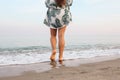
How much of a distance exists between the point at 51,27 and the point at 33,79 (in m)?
2.54

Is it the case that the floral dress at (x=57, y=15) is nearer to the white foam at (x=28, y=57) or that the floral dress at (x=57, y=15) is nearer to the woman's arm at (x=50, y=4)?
the woman's arm at (x=50, y=4)

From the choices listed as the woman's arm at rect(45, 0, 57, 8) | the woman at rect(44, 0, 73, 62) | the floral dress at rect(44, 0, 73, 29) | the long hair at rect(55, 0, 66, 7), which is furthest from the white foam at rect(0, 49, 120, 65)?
the long hair at rect(55, 0, 66, 7)

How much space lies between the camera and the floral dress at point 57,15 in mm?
6258

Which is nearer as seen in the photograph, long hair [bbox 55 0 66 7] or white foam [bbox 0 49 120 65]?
long hair [bbox 55 0 66 7]

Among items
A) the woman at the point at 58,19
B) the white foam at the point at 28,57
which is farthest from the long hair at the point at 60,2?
the white foam at the point at 28,57

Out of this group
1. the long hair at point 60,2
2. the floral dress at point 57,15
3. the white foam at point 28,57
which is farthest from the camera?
the white foam at point 28,57

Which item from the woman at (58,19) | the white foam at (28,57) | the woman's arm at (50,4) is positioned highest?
the woman's arm at (50,4)

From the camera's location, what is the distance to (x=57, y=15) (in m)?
6.27

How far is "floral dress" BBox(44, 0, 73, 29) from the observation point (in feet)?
20.5

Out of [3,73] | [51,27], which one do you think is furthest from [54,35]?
[3,73]

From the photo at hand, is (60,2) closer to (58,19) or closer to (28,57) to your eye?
(58,19)

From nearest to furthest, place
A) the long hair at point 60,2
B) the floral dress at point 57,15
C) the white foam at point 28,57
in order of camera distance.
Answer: the long hair at point 60,2
the floral dress at point 57,15
the white foam at point 28,57

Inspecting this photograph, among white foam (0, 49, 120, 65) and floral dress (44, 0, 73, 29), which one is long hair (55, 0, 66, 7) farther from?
white foam (0, 49, 120, 65)

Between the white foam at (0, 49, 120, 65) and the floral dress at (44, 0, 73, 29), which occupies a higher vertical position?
the floral dress at (44, 0, 73, 29)
